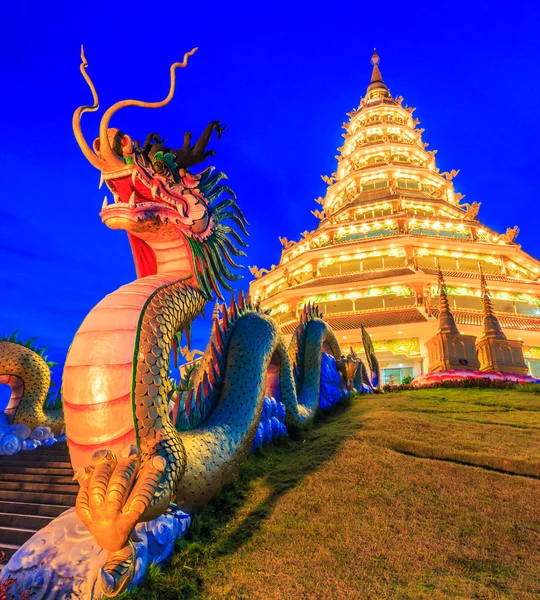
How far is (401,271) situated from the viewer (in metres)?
23.8

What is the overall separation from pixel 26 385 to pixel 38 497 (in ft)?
14.2

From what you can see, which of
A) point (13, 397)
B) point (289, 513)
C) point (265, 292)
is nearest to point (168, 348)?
point (289, 513)

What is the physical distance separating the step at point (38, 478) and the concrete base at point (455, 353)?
10.4 m

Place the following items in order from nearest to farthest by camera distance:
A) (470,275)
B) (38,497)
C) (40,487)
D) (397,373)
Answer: (38,497) → (40,487) → (397,373) → (470,275)

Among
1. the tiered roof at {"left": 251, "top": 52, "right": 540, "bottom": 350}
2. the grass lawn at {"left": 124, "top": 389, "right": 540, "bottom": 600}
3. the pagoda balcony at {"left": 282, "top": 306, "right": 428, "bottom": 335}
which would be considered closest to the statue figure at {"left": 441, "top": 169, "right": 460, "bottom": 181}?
the tiered roof at {"left": 251, "top": 52, "right": 540, "bottom": 350}

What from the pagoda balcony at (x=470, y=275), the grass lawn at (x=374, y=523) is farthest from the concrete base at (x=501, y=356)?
the pagoda balcony at (x=470, y=275)

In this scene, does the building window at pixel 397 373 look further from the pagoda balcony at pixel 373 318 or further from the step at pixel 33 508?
the step at pixel 33 508

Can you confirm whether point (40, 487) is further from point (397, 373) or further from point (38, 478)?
point (397, 373)

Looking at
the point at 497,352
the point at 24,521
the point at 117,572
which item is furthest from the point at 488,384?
the point at 117,572

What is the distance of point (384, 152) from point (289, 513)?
3316 centimetres

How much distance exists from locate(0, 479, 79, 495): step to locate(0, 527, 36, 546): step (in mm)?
875

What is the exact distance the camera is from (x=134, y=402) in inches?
132

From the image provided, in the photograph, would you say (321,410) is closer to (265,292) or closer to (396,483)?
(396,483)

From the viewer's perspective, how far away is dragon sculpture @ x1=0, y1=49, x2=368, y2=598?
116 inches
